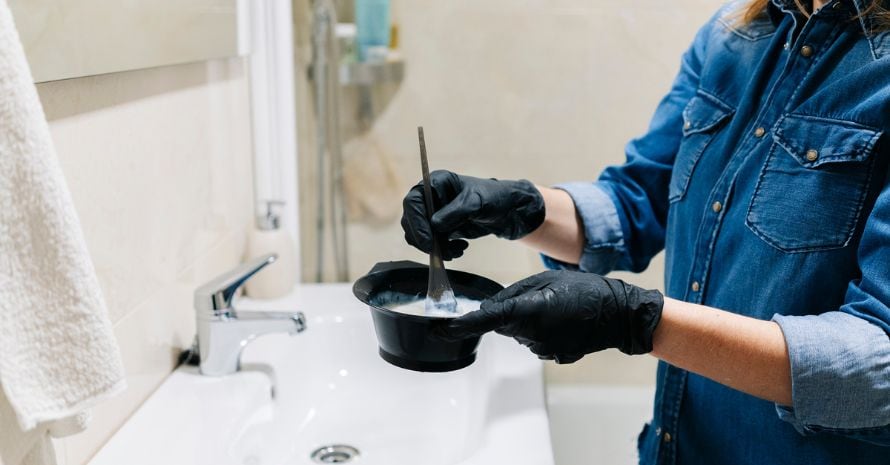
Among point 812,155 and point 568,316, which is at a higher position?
point 812,155

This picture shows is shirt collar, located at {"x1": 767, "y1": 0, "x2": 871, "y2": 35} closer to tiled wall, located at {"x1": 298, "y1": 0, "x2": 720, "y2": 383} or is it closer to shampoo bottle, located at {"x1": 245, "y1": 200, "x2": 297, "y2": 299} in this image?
tiled wall, located at {"x1": 298, "y1": 0, "x2": 720, "y2": 383}

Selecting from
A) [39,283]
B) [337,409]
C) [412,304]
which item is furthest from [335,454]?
[39,283]

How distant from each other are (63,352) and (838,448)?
0.75 metres

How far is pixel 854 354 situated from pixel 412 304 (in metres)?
0.41

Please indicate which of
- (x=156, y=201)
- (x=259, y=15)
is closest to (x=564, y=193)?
(x=156, y=201)

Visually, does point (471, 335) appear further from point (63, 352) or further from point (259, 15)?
point (259, 15)

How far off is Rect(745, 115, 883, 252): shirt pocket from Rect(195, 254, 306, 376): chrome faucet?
0.61m

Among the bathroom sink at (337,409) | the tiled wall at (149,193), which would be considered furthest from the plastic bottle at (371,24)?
the bathroom sink at (337,409)

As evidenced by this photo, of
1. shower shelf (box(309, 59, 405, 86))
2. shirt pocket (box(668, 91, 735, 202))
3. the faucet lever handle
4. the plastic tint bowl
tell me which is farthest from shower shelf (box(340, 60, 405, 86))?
the plastic tint bowl

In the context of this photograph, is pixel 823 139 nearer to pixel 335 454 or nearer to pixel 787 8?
pixel 787 8

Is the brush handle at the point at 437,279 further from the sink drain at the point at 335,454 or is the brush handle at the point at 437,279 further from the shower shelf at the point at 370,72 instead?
the shower shelf at the point at 370,72

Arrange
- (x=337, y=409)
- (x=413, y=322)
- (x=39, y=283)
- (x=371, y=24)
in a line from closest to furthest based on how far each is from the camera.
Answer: (x=39, y=283) → (x=413, y=322) → (x=337, y=409) → (x=371, y=24)

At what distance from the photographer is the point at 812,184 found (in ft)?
2.68

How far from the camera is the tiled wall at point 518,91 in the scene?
1493 millimetres
